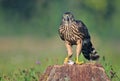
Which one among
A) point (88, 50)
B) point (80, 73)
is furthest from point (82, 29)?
point (80, 73)

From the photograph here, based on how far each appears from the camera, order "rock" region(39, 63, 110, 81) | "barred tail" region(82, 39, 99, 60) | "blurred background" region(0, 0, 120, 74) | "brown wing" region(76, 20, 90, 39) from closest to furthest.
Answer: "rock" region(39, 63, 110, 81) → "brown wing" region(76, 20, 90, 39) → "barred tail" region(82, 39, 99, 60) → "blurred background" region(0, 0, 120, 74)

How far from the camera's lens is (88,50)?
34.7 feet

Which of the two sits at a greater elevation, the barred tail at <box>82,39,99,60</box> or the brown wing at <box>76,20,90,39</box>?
the brown wing at <box>76,20,90,39</box>

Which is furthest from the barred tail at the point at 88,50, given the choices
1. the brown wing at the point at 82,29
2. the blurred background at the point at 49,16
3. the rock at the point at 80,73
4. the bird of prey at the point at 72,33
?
the blurred background at the point at 49,16

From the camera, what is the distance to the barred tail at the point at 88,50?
1046 cm

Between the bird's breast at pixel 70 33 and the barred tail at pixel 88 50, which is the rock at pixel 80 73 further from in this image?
the barred tail at pixel 88 50

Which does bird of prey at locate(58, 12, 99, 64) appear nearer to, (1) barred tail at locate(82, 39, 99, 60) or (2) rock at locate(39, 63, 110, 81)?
(1) barred tail at locate(82, 39, 99, 60)

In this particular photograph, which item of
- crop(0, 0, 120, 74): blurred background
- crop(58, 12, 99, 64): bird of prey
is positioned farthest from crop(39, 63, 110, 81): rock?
crop(0, 0, 120, 74): blurred background

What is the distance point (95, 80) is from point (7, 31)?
2065 centimetres

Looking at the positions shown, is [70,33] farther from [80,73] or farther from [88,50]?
[88,50]

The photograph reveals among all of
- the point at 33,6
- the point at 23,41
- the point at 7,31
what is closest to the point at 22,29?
the point at 7,31

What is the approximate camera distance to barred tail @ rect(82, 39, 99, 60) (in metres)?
10.5

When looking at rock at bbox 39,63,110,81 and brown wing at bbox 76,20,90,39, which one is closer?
rock at bbox 39,63,110,81

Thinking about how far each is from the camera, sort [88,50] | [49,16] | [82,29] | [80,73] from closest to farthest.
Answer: [80,73], [82,29], [88,50], [49,16]
